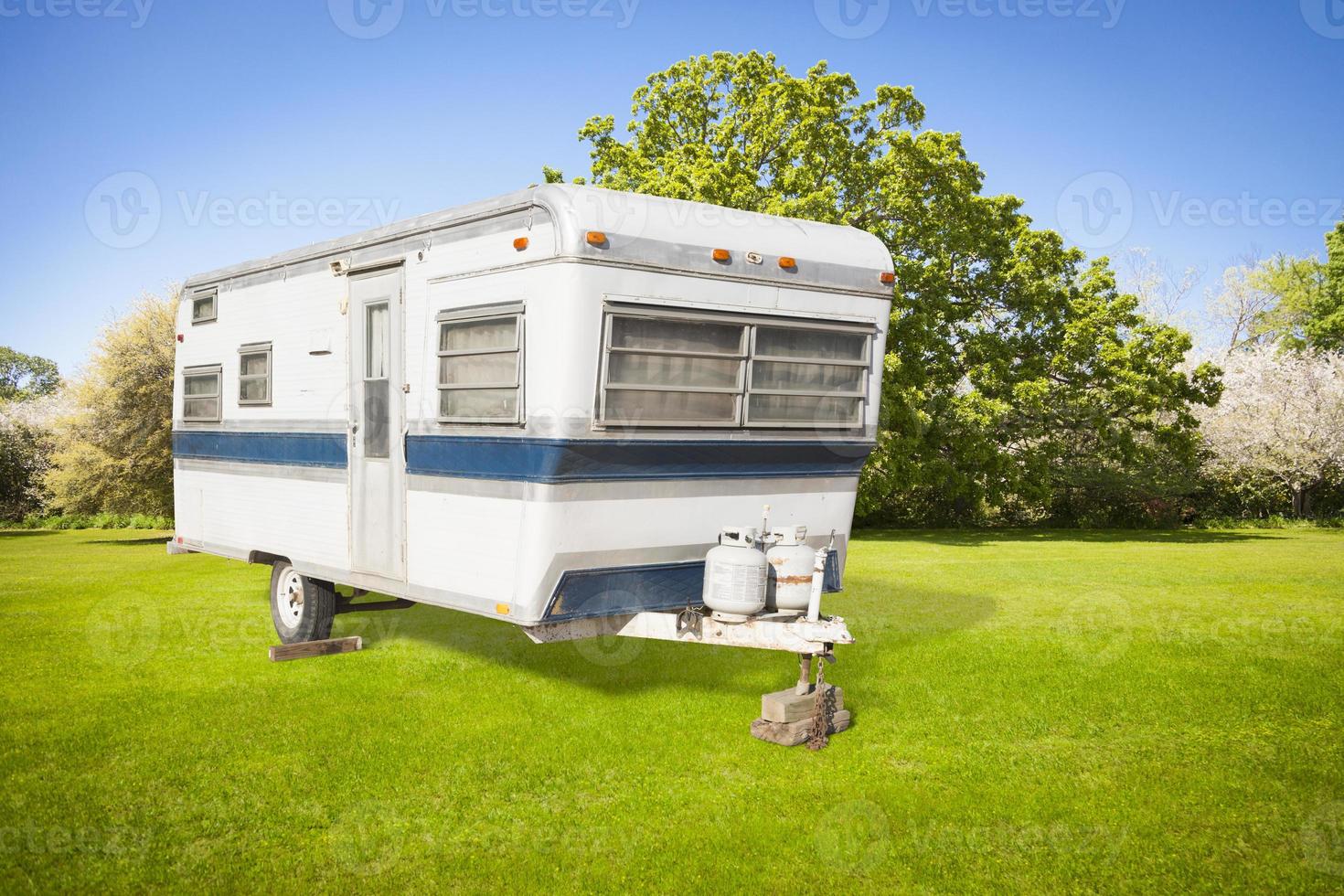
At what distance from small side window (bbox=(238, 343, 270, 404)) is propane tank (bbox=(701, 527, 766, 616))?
486cm

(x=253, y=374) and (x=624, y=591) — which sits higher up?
(x=253, y=374)

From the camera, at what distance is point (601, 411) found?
6461 millimetres

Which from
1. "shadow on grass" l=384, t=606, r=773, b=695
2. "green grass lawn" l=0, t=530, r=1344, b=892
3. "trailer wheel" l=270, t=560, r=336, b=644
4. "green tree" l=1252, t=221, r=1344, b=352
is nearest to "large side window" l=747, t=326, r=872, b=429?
"green grass lawn" l=0, t=530, r=1344, b=892

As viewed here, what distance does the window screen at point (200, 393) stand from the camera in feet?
33.1

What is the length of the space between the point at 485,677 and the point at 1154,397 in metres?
21.1

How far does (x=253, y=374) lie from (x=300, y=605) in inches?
85.7

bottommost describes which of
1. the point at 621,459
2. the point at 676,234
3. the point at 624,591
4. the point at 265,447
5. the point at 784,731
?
the point at 784,731

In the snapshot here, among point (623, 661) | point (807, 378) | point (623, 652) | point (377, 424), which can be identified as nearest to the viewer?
point (807, 378)

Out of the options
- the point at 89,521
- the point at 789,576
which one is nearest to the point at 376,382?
the point at 789,576

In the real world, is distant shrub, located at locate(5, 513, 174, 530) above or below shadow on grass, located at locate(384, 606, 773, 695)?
below

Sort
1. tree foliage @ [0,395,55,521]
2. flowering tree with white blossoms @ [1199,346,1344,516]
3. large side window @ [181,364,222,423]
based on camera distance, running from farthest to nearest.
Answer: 1. tree foliage @ [0,395,55,521]
2. flowering tree with white blossoms @ [1199,346,1344,516]
3. large side window @ [181,364,222,423]

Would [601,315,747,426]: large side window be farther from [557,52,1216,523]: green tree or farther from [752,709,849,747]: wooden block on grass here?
[557,52,1216,523]: green tree

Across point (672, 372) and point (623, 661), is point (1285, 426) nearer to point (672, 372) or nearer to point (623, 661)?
point (623, 661)

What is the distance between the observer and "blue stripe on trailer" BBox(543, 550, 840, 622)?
6.69m
